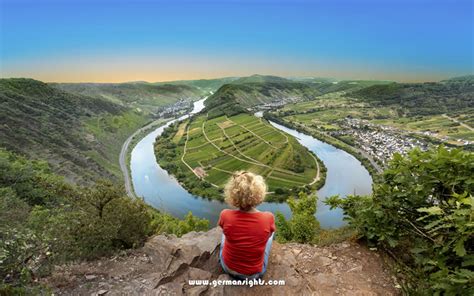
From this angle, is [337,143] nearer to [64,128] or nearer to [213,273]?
[64,128]

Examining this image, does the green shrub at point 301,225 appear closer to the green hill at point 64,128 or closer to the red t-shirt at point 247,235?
the red t-shirt at point 247,235

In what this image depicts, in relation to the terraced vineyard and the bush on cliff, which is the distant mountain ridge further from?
the bush on cliff

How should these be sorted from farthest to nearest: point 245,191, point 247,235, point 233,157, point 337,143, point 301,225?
point 337,143 < point 233,157 < point 301,225 < point 247,235 < point 245,191

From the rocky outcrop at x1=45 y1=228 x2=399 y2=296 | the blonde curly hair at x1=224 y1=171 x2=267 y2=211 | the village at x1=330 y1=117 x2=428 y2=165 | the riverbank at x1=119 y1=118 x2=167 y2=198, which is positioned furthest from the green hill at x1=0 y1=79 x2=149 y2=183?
the village at x1=330 y1=117 x2=428 y2=165

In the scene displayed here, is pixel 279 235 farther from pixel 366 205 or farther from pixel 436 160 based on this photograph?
pixel 436 160

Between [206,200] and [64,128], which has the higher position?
[64,128]

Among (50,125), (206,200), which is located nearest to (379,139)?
(206,200)

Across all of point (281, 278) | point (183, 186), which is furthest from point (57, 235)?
point (183, 186)
